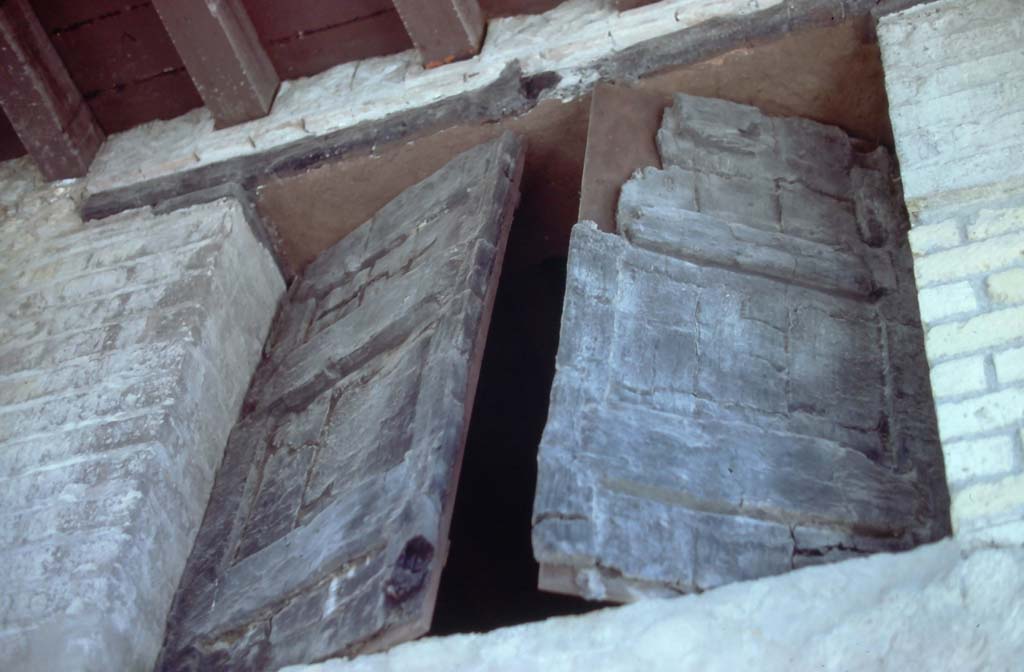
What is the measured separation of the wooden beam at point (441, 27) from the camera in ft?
12.9

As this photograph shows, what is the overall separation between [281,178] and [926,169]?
6.16 ft

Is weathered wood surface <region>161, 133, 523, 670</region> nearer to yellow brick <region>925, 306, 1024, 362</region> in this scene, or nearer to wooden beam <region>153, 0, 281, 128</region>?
wooden beam <region>153, 0, 281, 128</region>

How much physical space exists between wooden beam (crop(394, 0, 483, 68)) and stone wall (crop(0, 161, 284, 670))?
0.71 meters

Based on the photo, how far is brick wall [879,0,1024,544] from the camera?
2.49 m

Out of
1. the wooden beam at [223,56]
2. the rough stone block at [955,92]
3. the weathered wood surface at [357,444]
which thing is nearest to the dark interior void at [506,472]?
the weathered wood surface at [357,444]

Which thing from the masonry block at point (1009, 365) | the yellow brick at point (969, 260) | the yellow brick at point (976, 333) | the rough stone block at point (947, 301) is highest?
the yellow brick at point (969, 260)

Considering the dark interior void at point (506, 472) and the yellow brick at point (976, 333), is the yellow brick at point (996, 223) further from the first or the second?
the dark interior void at point (506, 472)

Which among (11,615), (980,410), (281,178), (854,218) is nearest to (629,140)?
(854,218)

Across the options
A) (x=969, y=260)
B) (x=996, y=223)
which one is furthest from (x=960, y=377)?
(x=996, y=223)

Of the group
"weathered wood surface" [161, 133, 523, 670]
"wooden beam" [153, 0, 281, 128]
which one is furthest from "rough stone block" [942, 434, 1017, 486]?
"wooden beam" [153, 0, 281, 128]

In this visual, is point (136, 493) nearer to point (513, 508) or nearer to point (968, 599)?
point (513, 508)

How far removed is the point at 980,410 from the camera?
2561 millimetres

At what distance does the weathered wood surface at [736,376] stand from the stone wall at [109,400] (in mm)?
1009

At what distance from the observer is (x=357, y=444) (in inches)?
128
